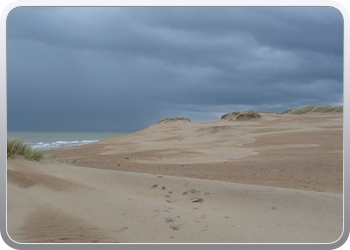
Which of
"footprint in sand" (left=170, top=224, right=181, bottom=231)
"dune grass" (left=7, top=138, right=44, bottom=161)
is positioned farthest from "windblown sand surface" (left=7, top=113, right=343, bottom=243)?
"dune grass" (left=7, top=138, right=44, bottom=161)

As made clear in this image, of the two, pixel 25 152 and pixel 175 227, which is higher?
pixel 25 152

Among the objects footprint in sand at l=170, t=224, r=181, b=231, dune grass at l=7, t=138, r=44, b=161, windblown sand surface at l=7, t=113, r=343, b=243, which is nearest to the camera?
windblown sand surface at l=7, t=113, r=343, b=243

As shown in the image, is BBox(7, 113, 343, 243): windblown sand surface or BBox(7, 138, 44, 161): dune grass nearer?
BBox(7, 113, 343, 243): windblown sand surface

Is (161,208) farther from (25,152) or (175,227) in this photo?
(25,152)

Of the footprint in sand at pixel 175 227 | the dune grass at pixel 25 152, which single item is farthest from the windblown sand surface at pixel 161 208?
the dune grass at pixel 25 152

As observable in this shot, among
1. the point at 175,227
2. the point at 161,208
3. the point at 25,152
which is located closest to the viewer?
the point at 175,227

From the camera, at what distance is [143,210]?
413 cm

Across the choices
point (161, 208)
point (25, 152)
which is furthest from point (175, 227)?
point (25, 152)

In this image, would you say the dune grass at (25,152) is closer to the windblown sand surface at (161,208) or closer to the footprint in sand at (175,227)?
the windblown sand surface at (161,208)

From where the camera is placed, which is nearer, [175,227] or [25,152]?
[175,227]

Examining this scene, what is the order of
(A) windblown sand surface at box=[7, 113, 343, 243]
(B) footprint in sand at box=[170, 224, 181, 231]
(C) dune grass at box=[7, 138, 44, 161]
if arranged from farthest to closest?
1. (C) dune grass at box=[7, 138, 44, 161]
2. (B) footprint in sand at box=[170, 224, 181, 231]
3. (A) windblown sand surface at box=[7, 113, 343, 243]

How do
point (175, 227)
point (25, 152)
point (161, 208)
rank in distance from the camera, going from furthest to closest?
point (25, 152), point (161, 208), point (175, 227)

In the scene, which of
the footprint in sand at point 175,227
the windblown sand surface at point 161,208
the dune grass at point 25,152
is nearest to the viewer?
the windblown sand surface at point 161,208

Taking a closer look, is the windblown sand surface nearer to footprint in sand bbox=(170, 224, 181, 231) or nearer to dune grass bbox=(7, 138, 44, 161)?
footprint in sand bbox=(170, 224, 181, 231)
